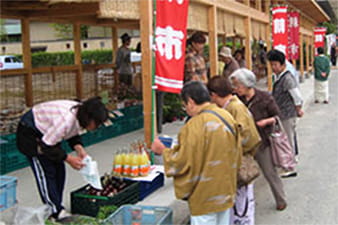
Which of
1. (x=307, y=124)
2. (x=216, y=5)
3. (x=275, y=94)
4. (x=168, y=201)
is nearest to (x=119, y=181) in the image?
(x=168, y=201)

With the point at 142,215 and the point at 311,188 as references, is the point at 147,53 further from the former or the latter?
the point at 311,188

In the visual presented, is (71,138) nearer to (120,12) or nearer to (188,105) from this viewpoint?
(188,105)

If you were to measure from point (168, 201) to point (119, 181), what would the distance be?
66 centimetres

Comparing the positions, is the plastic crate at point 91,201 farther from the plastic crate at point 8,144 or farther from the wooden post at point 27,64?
the wooden post at point 27,64

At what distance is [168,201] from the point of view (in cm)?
513

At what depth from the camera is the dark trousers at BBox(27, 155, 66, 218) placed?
4145 millimetres

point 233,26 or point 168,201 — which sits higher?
point 233,26

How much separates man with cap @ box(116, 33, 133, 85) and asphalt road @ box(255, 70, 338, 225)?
4582mm

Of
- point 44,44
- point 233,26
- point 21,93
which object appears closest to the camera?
point 21,93

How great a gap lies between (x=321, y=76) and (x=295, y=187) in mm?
9602

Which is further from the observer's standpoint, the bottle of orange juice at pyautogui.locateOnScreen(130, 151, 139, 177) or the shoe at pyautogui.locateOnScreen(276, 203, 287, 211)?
the shoe at pyautogui.locateOnScreen(276, 203, 287, 211)

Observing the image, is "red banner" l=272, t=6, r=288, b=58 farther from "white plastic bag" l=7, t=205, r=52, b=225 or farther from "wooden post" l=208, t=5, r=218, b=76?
"white plastic bag" l=7, t=205, r=52, b=225

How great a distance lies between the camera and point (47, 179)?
13.8 ft

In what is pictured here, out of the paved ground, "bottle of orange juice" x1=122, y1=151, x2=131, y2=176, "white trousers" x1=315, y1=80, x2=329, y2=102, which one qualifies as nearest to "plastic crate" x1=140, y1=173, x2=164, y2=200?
the paved ground
